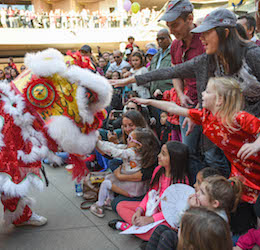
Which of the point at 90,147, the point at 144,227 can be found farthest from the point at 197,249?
the point at 90,147

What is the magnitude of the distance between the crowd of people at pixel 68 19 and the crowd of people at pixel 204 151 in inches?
588

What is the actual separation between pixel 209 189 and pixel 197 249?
46 cm

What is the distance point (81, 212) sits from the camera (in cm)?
251

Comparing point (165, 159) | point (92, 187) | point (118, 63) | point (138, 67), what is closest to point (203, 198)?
point (165, 159)

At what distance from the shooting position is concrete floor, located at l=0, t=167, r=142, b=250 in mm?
2010

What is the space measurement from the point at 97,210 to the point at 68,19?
1589cm

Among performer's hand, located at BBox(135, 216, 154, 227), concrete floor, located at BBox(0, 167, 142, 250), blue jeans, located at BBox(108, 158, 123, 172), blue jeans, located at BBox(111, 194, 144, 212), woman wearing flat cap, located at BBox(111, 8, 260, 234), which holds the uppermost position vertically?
woman wearing flat cap, located at BBox(111, 8, 260, 234)

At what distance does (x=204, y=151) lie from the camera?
2223mm

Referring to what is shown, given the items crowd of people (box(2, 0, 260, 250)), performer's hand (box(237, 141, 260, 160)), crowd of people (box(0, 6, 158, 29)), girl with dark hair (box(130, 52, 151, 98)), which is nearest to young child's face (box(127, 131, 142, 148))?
crowd of people (box(2, 0, 260, 250))

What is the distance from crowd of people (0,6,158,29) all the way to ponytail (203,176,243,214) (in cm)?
1581

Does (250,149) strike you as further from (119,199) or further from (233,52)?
(119,199)

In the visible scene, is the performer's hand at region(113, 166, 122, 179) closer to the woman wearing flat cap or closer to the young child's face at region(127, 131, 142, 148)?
the young child's face at region(127, 131, 142, 148)

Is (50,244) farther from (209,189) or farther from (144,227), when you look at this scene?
(209,189)

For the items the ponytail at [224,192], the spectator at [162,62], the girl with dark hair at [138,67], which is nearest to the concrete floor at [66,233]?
the ponytail at [224,192]
